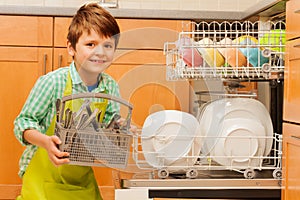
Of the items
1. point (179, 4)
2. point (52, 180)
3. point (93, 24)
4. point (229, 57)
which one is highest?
point (179, 4)

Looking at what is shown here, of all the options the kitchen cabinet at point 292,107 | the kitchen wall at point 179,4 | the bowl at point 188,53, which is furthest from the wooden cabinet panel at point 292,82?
the kitchen wall at point 179,4

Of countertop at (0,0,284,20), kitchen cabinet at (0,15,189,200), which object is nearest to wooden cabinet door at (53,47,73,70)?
kitchen cabinet at (0,15,189,200)

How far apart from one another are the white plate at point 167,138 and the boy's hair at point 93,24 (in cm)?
32

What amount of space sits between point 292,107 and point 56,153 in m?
0.63

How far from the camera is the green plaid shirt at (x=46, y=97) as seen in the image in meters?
1.80

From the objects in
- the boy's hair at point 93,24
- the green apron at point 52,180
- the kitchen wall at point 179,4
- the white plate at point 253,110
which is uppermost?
the kitchen wall at point 179,4

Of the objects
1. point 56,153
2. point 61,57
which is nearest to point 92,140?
A: point 56,153

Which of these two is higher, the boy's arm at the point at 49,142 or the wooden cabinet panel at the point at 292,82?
the wooden cabinet panel at the point at 292,82

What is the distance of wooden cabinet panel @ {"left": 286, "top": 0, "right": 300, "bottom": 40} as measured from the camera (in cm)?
151

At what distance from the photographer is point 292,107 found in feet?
5.13

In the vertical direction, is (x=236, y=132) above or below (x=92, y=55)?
below

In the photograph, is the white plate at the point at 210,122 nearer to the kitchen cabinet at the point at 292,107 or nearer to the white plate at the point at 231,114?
the white plate at the point at 231,114

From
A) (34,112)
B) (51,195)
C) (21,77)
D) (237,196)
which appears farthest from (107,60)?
(21,77)

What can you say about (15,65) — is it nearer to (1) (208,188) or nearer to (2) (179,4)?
(2) (179,4)
